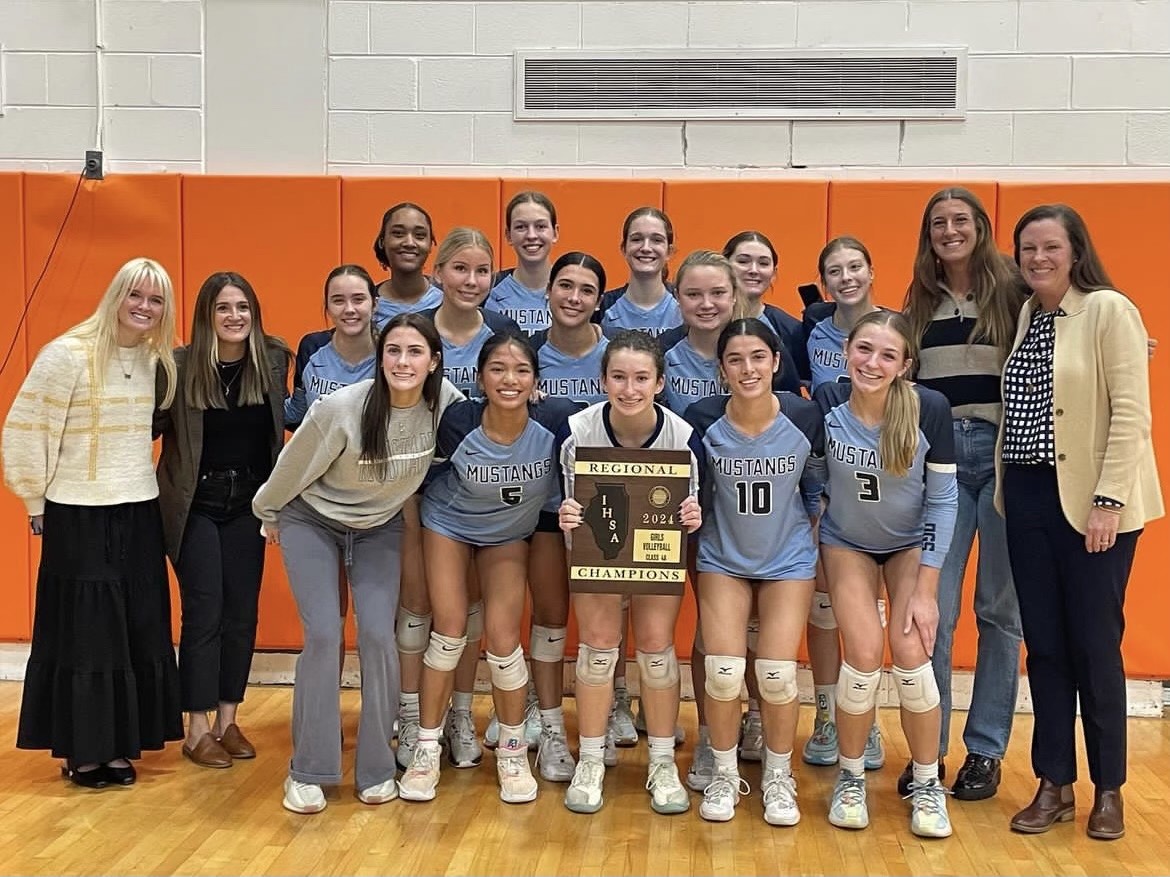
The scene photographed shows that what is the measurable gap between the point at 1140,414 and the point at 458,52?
3.16 metres

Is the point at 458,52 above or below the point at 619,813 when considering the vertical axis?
above

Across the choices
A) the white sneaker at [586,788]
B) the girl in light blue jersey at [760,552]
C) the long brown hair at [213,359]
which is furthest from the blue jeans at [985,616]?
the long brown hair at [213,359]

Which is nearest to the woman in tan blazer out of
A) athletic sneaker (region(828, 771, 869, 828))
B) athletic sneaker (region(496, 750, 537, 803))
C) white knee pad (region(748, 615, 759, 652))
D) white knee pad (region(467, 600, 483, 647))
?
athletic sneaker (region(828, 771, 869, 828))

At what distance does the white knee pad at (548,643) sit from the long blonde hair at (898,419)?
1165mm

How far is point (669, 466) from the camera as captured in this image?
3090 mm

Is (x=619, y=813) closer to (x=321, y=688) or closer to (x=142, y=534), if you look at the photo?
(x=321, y=688)

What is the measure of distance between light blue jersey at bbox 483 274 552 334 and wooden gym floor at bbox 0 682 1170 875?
59.4 inches

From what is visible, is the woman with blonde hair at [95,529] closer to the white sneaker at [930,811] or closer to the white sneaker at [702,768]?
the white sneaker at [702,768]

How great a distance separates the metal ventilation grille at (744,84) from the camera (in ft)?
15.3

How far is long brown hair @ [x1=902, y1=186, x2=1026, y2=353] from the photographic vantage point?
10.9ft

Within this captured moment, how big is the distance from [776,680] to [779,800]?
0.36 m

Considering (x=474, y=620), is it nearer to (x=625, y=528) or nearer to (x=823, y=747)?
(x=625, y=528)

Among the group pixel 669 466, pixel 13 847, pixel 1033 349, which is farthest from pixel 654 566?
pixel 13 847

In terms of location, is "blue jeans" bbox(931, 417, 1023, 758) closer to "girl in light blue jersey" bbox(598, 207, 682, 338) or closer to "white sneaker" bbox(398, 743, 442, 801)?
"girl in light blue jersey" bbox(598, 207, 682, 338)
